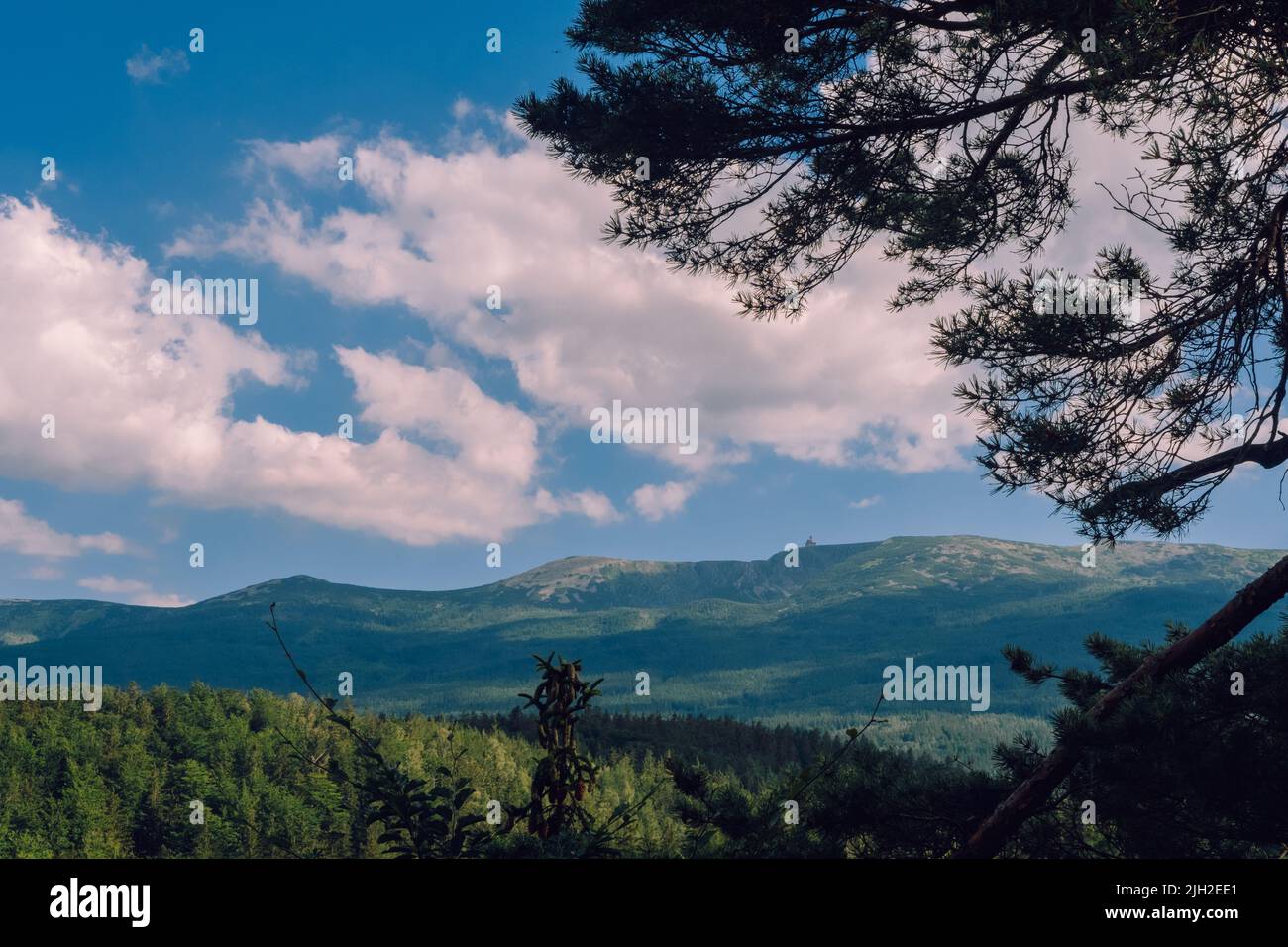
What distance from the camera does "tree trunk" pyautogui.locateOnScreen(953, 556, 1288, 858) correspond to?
A: 5.48 metres

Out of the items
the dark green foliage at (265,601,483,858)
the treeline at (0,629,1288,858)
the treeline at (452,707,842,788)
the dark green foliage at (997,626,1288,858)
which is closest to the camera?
the dark green foliage at (265,601,483,858)

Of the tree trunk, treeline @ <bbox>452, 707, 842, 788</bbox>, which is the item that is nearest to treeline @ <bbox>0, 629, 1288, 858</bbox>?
the tree trunk

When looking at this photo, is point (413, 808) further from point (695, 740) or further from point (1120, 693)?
point (695, 740)

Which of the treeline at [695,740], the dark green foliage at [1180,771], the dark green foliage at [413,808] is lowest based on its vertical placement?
the treeline at [695,740]

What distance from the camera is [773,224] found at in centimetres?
948

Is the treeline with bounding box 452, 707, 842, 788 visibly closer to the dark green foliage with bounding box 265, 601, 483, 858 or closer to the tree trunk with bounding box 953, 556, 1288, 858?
the tree trunk with bounding box 953, 556, 1288, 858

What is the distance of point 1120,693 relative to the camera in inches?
221

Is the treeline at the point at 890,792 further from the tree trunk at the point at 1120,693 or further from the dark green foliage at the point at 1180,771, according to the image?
the tree trunk at the point at 1120,693

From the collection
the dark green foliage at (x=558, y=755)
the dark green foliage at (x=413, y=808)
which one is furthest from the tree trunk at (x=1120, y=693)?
the dark green foliage at (x=413, y=808)

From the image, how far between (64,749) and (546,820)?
64380 millimetres

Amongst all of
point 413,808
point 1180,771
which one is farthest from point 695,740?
point 413,808

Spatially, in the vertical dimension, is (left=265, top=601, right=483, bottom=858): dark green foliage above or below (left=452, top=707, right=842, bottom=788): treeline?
above

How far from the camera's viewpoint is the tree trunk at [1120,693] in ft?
18.0
